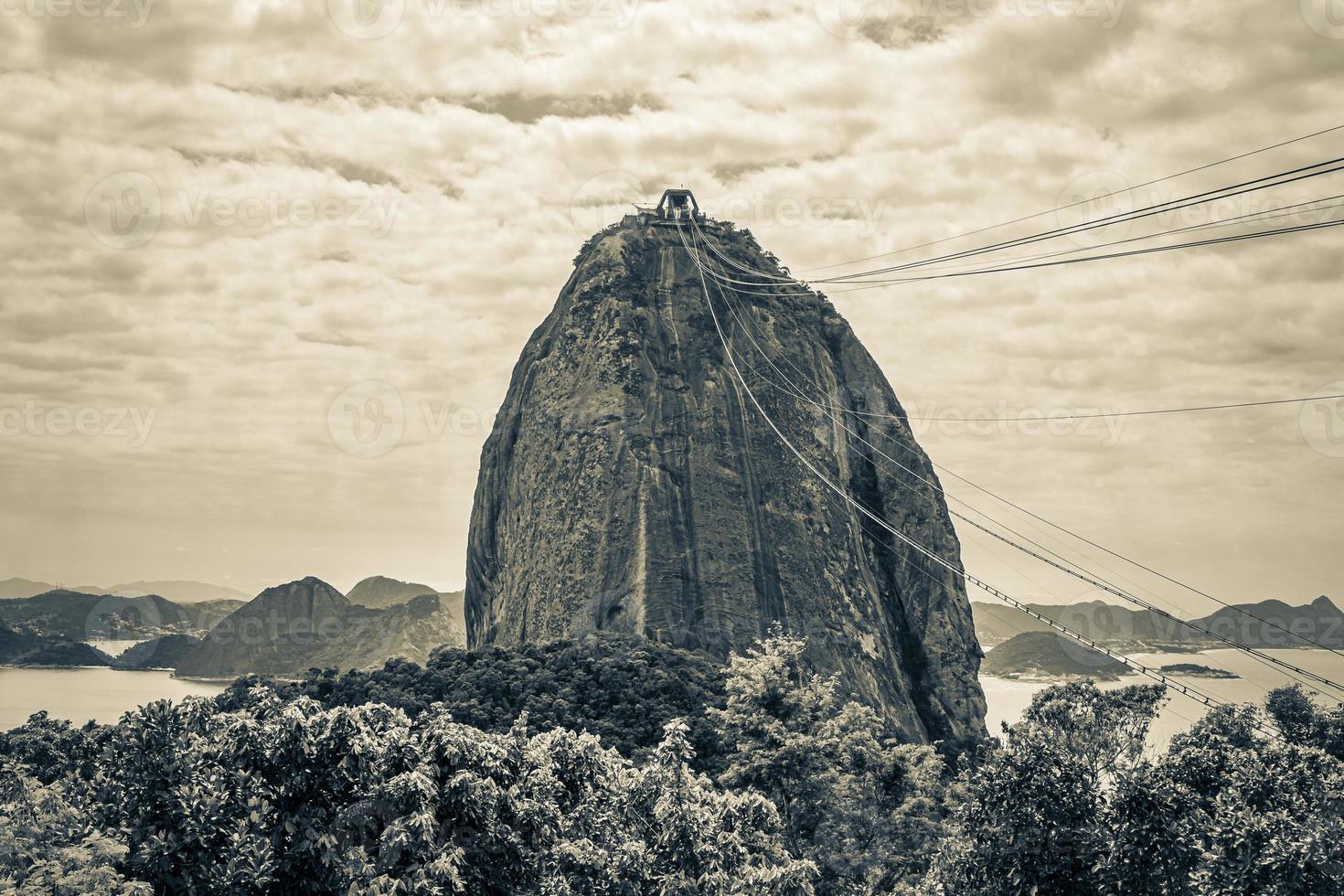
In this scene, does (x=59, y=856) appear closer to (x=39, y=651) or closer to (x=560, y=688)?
(x=560, y=688)

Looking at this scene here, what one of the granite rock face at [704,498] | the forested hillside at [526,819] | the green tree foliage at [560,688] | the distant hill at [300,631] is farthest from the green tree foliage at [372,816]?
the distant hill at [300,631]

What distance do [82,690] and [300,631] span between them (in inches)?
2935

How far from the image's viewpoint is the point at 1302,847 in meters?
23.7

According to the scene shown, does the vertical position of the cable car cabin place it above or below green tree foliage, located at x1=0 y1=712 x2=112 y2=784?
above

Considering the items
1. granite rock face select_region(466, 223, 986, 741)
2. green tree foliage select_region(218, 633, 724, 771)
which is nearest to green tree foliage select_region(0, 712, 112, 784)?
green tree foliage select_region(218, 633, 724, 771)

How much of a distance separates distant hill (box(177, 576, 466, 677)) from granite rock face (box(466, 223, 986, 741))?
70442mm

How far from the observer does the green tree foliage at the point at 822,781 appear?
3938 centimetres

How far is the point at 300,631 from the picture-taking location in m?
179

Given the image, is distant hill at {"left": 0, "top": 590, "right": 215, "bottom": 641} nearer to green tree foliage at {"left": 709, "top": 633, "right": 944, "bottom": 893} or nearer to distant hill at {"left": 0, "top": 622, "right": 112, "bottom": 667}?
distant hill at {"left": 0, "top": 622, "right": 112, "bottom": 667}

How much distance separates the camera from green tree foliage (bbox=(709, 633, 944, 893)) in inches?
1550

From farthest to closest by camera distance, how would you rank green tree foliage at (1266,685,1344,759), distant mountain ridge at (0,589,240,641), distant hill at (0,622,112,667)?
distant mountain ridge at (0,589,240,641) → distant hill at (0,622,112,667) → green tree foliage at (1266,685,1344,759)

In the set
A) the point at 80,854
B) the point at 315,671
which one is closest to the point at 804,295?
the point at 315,671

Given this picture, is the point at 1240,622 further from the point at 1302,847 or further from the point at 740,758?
the point at 1302,847

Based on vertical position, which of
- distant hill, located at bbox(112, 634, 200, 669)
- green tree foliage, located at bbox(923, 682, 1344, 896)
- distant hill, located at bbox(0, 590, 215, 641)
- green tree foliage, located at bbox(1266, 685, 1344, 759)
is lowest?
→ green tree foliage, located at bbox(1266, 685, 1344, 759)
